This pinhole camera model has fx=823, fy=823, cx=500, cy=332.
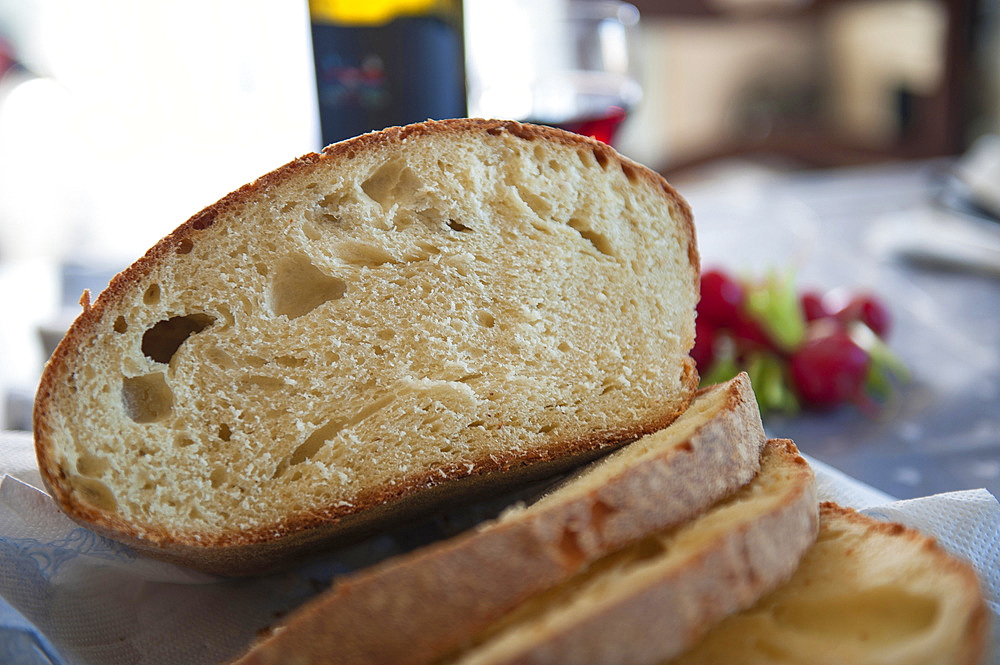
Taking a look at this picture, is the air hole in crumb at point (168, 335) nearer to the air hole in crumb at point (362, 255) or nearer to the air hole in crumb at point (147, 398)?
the air hole in crumb at point (147, 398)

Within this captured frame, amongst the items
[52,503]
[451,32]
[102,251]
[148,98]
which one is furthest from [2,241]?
[52,503]

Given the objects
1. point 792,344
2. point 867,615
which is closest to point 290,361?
point 867,615

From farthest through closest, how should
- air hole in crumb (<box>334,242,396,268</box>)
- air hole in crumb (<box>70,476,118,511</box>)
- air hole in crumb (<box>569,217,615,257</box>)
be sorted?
air hole in crumb (<box>569,217,615,257</box>) < air hole in crumb (<box>334,242,396,268</box>) < air hole in crumb (<box>70,476,118,511</box>)

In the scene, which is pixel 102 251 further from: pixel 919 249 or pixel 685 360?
pixel 919 249

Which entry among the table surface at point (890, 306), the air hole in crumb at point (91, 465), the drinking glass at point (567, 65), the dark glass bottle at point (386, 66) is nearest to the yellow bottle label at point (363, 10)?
the dark glass bottle at point (386, 66)

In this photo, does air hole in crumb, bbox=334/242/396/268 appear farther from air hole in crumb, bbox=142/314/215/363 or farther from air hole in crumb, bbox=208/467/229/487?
air hole in crumb, bbox=208/467/229/487

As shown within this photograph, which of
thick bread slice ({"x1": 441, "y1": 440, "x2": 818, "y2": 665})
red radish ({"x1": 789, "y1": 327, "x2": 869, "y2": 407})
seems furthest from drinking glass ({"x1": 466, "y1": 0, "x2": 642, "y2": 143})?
thick bread slice ({"x1": 441, "y1": 440, "x2": 818, "y2": 665})

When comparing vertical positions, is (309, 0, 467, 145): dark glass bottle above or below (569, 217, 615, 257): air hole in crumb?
above

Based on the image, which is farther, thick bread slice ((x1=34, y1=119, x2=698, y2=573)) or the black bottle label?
the black bottle label
